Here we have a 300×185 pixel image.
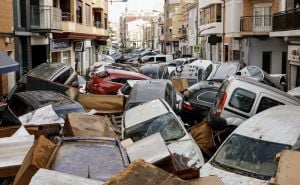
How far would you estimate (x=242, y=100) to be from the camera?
34.2ft

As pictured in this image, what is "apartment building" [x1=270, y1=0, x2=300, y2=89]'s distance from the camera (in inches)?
827

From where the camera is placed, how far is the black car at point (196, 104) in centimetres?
1295

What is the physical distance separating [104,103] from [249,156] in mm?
6646

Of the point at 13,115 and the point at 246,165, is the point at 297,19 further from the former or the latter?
the point at 246,165

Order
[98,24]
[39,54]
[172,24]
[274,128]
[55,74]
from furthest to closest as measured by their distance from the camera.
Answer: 1. [172,24]
2. [98,24]
3. [39,54]
4. [55,74]
5. [274,128]

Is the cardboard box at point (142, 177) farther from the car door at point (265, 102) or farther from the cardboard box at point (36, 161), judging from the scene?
the car door at point (265, 102)

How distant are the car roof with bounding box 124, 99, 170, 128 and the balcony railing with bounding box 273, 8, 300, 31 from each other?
12.0 metres

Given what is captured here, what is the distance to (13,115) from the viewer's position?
1070 cm

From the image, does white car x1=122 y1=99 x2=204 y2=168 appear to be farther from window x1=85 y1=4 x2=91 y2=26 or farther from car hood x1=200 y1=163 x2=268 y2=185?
window x1=85 y1=4 x2=91 y2=26

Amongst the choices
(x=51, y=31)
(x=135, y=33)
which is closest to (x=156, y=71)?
(x=51, y=31)

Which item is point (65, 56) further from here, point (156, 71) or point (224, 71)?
point (224, 71)

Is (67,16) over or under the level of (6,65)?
over

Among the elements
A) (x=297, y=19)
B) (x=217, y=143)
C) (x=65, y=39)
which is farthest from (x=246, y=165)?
(x=65, y=39)

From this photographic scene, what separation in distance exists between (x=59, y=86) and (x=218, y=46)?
32281 mm
